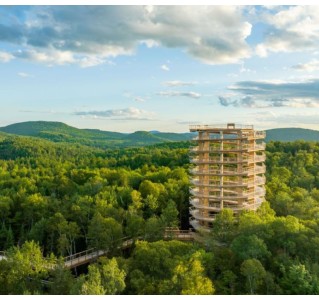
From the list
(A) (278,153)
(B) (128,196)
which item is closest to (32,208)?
(B) (128,196)

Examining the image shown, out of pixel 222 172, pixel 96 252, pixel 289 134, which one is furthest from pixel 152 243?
pixel 289 134

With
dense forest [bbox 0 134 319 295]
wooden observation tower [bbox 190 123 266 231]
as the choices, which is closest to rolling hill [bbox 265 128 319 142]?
dense forest [bbox 0 134 319 295]

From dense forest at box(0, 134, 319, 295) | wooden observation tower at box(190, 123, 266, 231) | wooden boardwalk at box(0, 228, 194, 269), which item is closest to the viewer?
dense forest at box(0, 134, 319, 295)

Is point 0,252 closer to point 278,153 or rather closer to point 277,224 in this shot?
point 277,224

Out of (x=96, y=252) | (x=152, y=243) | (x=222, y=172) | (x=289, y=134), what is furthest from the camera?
(x=289, y=134)

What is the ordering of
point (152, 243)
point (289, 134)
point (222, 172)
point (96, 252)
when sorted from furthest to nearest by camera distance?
point (289, 134) < point (222, 172) < point (96, 252) < point (152, 243)

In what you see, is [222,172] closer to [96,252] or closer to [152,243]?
[152,243]

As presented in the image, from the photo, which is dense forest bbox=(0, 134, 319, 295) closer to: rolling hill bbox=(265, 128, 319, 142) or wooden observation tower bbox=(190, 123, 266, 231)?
wooden observation tower bbox=(190, 123, 266, 231)

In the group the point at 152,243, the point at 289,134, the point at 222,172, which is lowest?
the point at 152,243
